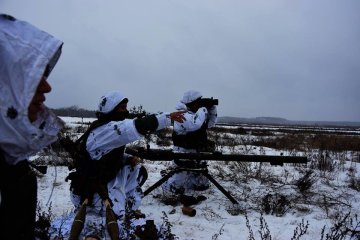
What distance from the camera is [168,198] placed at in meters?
5.21

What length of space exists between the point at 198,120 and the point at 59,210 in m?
2.69

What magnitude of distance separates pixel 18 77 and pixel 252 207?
178 inches

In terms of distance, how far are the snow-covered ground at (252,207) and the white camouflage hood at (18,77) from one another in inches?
95.1

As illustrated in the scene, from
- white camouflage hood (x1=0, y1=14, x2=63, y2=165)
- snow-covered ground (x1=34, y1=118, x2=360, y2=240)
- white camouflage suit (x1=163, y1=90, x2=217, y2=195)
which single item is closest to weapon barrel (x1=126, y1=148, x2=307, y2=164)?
snow-covered ground (x1=34, y1=118, x2=360, y2=240)

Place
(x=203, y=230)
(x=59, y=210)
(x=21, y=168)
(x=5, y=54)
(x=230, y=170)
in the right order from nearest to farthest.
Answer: (x=5, y=54), (x=21, y=168), (x=203, y=230), (x=59, y=210), (x=230, y=170)

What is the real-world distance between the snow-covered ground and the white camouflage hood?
7.92 feet

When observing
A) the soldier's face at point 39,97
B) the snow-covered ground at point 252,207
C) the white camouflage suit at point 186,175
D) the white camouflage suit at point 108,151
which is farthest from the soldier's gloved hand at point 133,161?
the soldier's face at point 39,97

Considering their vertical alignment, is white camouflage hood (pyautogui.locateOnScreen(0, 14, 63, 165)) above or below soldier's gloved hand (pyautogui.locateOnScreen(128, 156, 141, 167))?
above

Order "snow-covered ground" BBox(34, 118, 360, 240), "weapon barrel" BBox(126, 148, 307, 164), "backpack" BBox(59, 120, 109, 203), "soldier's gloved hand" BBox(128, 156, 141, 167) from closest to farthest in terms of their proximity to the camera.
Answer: "backpack" BBox(59, 120, 109, 203)
"snow-covered ground" BBox(34, 118, 360, 240)
"soldier's gloved hand" BBox(128, 156, 141, 167)
"weapon barrel" BBox(126, 148, 307, 164)

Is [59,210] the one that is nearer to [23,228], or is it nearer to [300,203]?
[23,228]

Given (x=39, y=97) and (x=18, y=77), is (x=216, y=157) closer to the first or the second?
(x=39, y=97)

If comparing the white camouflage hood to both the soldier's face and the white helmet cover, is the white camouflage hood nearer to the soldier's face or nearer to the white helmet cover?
the soldier's face

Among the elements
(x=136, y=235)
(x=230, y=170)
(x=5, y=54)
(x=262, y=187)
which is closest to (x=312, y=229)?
(x=262, y=187)

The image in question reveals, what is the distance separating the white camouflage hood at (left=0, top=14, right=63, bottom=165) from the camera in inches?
43.5
